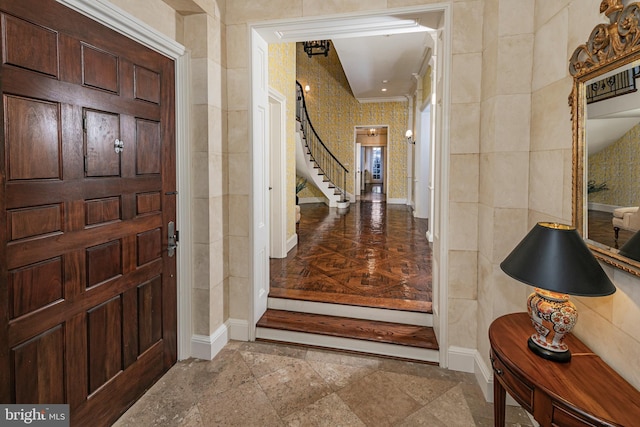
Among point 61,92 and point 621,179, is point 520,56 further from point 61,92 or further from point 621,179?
point 61,92

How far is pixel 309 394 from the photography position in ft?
7.17

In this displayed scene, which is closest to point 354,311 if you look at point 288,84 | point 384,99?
point 288,84

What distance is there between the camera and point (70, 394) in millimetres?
1653

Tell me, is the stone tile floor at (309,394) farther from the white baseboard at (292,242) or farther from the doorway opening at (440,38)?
the white baseboard at (292,242)

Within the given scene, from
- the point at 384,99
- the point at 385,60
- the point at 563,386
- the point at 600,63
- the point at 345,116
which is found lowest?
the point at 563,386

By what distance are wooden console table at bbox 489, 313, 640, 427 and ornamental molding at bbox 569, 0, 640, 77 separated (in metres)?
1.21

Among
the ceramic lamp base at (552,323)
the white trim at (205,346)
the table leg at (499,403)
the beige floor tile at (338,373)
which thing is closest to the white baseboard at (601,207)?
the ceramic lamp base at (552,323)

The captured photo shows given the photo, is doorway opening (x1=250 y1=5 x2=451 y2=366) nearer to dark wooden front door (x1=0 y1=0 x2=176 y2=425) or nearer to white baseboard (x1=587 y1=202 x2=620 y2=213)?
dark wooden front door (x1=0 y1=0 x2=176 y2=425)

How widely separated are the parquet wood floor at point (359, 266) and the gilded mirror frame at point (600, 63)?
1.63 meters

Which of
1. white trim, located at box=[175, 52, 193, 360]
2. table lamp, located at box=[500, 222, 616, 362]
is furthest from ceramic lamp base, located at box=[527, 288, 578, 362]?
white trim, located at box=[175, 52, 193, 360]

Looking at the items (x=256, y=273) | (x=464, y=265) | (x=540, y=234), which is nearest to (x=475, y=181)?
(x=464, y=265)

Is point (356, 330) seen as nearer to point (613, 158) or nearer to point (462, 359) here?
point (462, 359)

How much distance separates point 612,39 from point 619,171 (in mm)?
522

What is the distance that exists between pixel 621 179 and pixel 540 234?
348mm
